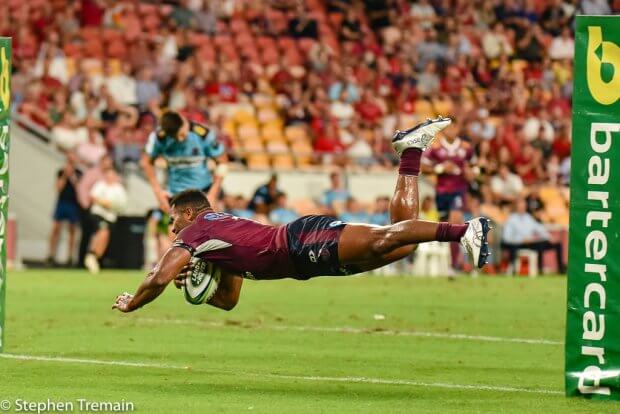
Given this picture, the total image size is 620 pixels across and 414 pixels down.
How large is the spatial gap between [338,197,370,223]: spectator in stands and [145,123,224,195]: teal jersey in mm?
8818

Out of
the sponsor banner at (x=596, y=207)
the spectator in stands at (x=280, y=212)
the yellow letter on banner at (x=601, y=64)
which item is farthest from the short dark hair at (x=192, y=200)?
the spectator in stands at (x=280, y=212)

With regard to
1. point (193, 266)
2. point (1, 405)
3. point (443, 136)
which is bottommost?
point (1, 405)

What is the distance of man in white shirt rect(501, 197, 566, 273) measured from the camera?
94.6 feet

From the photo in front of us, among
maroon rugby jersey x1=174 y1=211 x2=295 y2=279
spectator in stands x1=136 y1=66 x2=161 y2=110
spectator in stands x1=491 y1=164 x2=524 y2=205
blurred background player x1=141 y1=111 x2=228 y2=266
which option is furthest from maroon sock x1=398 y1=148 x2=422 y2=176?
spectator in stands x1=491 y1=164 x2=524 y2=205

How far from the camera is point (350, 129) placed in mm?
32219

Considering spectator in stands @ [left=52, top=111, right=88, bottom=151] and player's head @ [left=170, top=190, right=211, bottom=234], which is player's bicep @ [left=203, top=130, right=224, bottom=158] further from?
spectator in stands @ [left=52, top=111, right=88, bottom=151]

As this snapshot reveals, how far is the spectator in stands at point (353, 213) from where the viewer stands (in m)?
28.6

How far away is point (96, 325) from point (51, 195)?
44.3 feet

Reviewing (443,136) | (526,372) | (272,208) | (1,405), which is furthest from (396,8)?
(1,405)

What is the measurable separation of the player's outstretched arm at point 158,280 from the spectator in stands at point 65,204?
16991 mm

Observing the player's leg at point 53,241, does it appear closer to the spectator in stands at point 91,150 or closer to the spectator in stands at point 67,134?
the spectator in stands at point 91,150

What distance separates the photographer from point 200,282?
11.2 m

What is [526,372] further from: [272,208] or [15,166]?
[15,166]

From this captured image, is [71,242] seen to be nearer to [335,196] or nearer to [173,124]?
[335,196]
